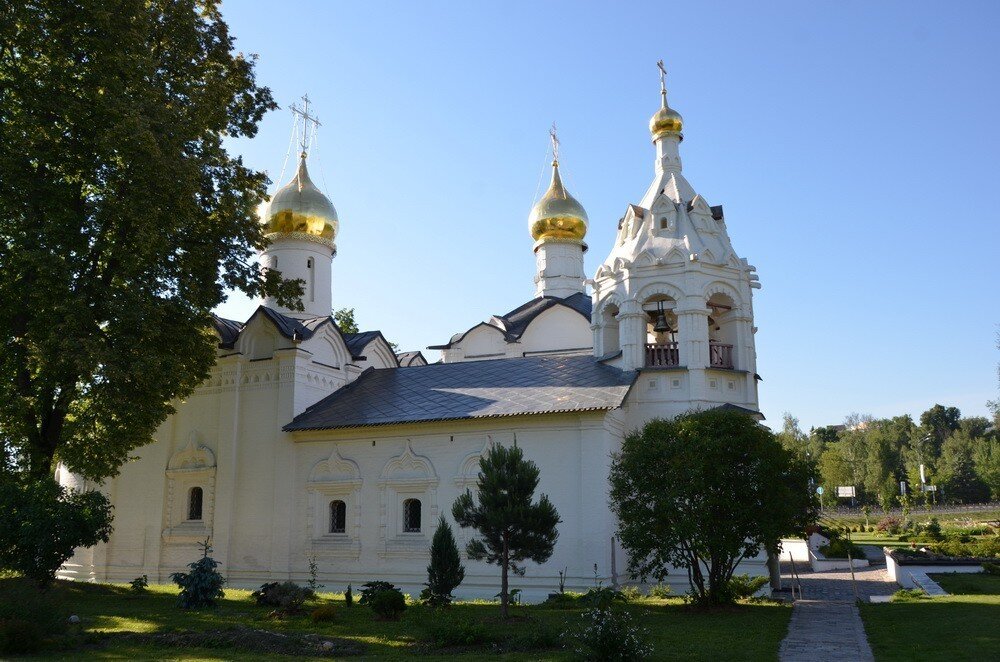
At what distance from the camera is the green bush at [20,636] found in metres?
8.91

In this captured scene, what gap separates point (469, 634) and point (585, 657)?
2.28 m

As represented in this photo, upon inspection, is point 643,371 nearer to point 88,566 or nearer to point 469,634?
point 469,634

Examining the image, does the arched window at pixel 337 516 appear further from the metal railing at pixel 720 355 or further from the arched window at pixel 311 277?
the metal railing at pixel 720 355

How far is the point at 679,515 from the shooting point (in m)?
12.4

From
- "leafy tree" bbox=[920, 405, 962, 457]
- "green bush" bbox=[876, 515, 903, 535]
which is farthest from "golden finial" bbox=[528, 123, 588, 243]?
"leafy tree" bbox=[920, 405, 962, 457]

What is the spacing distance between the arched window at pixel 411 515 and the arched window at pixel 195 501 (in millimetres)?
5470

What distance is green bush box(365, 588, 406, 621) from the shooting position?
1184cm

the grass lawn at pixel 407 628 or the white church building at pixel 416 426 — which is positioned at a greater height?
the white church building at pixel 416 426

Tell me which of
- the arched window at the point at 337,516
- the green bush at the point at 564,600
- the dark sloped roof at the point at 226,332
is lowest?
the green bush at the point at 564,600

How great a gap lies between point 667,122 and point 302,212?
1002cm

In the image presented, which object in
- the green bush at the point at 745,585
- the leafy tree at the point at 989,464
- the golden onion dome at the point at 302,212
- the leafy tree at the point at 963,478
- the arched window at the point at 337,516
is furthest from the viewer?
the leafy tree at the point at 963,478

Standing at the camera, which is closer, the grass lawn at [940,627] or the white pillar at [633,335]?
the grass lawn at [940,627]

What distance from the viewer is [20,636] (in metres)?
9.00

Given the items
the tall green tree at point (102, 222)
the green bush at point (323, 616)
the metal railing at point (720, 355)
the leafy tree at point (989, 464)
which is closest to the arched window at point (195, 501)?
the tall green tree at point (102, 222)
